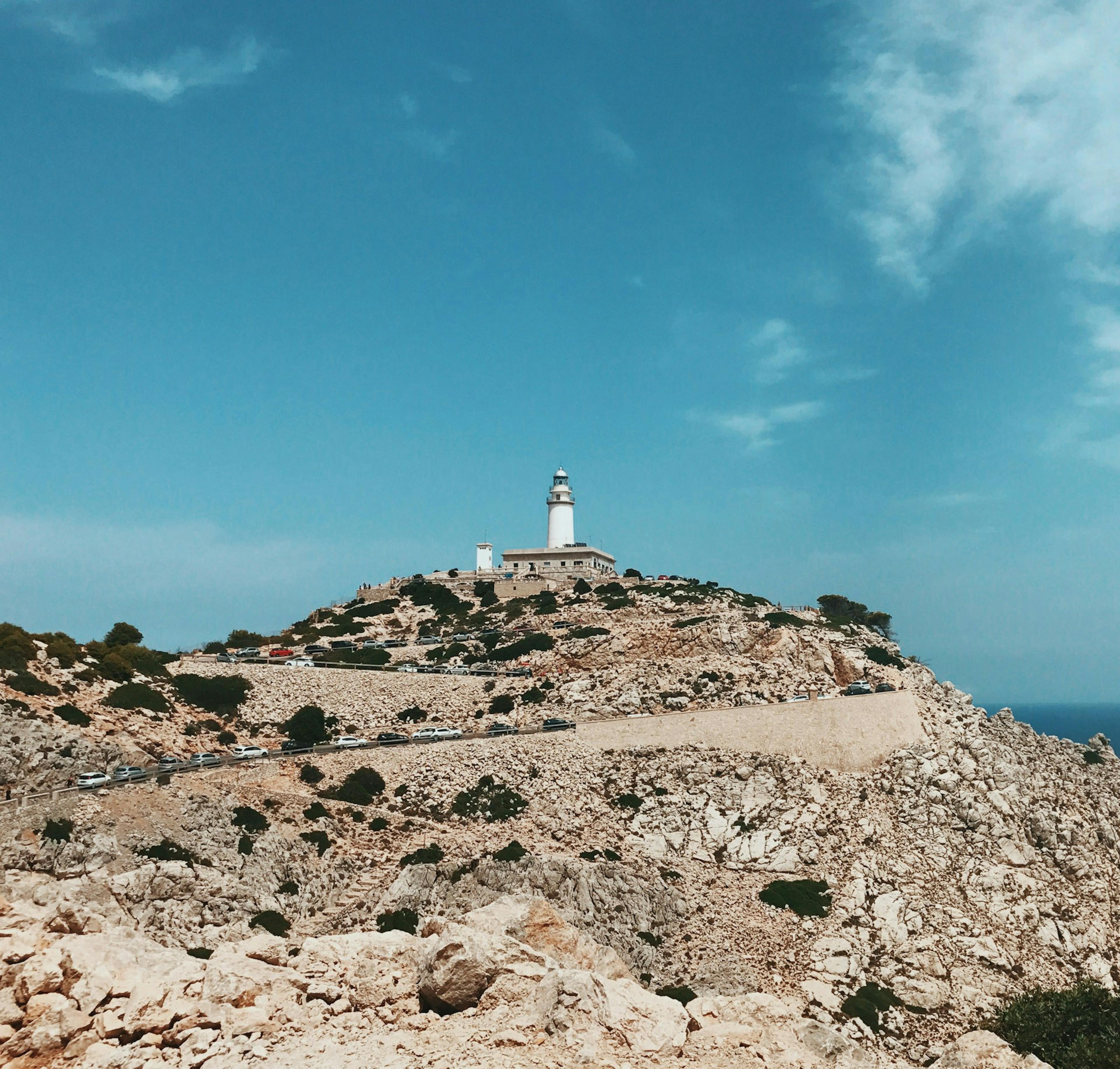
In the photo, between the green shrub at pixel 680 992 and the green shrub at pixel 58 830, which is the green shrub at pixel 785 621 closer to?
the green shrub at pixel 680 992

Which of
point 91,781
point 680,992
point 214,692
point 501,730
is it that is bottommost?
point 680,992

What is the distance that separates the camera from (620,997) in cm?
1369

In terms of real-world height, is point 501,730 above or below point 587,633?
below

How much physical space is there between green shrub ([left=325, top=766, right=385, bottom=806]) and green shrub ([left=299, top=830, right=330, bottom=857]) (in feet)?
13.1

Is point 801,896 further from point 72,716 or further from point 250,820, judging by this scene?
point 72,716

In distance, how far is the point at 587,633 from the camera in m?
61.7

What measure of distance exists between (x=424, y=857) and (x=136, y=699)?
19.3 meters

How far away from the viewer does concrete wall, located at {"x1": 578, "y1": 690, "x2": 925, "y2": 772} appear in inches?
1777

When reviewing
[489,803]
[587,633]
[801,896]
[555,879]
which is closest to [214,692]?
[489,803]

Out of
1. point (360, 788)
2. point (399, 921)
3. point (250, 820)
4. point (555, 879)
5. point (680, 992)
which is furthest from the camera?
point (360, 788)

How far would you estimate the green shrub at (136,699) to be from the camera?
147 ft

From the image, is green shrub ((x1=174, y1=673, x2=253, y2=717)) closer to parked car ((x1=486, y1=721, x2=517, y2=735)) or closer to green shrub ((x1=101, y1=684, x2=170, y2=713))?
green shrub ((x1=101, y1=684, x2=170, y2=713))

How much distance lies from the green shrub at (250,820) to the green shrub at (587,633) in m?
28.6

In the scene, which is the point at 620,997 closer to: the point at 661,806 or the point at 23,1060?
the point at 23,1060
